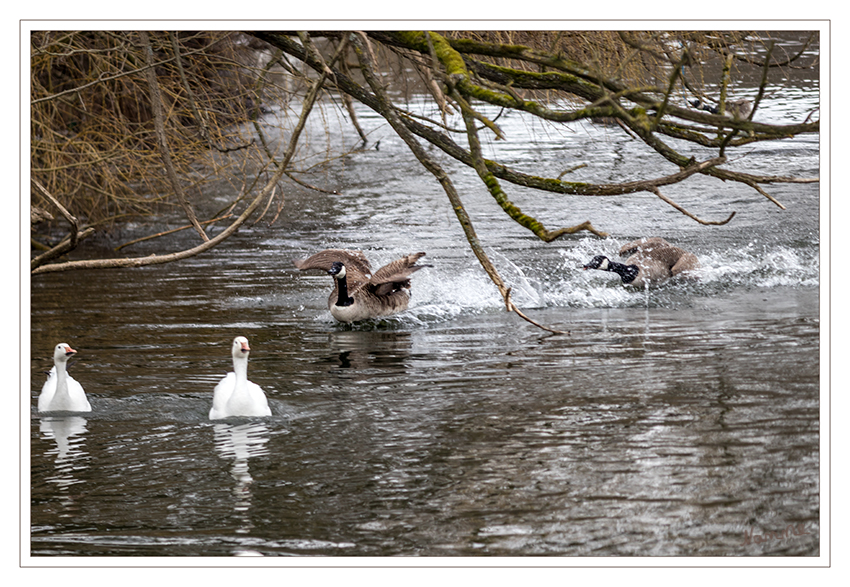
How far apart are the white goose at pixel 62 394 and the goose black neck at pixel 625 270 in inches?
248

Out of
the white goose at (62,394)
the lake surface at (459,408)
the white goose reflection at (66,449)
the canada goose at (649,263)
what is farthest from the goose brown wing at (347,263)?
the white goose reflection at (66,449)

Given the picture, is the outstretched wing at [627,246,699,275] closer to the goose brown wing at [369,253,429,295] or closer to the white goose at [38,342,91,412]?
the goose brown wing at [369,253,429,295]

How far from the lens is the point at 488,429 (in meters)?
6.54

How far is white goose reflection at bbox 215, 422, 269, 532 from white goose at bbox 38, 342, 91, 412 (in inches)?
42.3

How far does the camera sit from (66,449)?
663cm

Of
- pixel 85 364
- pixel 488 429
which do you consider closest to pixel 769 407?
pixel 488 429

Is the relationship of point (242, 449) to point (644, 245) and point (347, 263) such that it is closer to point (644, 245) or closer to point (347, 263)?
point (347, 263)

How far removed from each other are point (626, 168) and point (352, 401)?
29.1ft

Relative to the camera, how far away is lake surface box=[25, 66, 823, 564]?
16.9ft

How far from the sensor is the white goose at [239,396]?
23.2 ft

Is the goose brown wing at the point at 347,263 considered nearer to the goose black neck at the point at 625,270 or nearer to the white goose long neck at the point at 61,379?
the goose black neck at the point at 625,270

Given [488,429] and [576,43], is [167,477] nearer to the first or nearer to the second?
[488,429]

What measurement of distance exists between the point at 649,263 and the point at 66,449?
706 cm

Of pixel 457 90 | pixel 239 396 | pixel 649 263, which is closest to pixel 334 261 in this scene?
pixel 649 263
